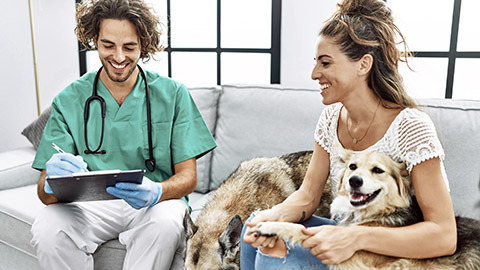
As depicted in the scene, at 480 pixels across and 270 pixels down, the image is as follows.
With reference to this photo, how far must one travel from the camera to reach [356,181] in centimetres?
114

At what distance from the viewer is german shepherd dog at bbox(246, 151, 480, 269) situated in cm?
109

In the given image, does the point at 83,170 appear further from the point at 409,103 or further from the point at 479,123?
the point at 479,123

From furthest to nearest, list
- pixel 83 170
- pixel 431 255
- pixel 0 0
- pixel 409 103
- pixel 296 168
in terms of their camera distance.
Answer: pixel 0 0 < pixel 296 168 < pixel 83 170 < pixel 409 103 < pixel 431 255

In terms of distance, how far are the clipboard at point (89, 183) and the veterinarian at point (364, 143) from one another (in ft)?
1.50

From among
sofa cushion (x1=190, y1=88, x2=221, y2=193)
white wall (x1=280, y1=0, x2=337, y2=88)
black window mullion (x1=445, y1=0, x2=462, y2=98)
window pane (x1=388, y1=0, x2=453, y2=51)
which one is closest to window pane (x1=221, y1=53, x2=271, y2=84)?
white wall (x1=280, y1=0, x2=337, y2=88)

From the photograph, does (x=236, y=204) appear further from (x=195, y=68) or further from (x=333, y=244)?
(x=195, y=68)

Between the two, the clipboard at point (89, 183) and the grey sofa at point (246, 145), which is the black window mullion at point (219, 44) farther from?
the clipboard at point (89, 183)

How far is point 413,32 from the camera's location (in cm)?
256

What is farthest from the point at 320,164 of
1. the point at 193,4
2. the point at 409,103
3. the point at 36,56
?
the point at 36,56

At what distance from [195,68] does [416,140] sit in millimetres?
2470

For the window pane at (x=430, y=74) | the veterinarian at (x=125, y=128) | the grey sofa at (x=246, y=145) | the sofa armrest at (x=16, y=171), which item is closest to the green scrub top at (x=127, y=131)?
the veterinarian at (x=125, y=128)

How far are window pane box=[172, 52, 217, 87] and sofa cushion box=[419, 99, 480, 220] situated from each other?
1.90m

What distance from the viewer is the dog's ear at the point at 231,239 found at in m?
1.43

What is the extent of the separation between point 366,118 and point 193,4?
234 cm
